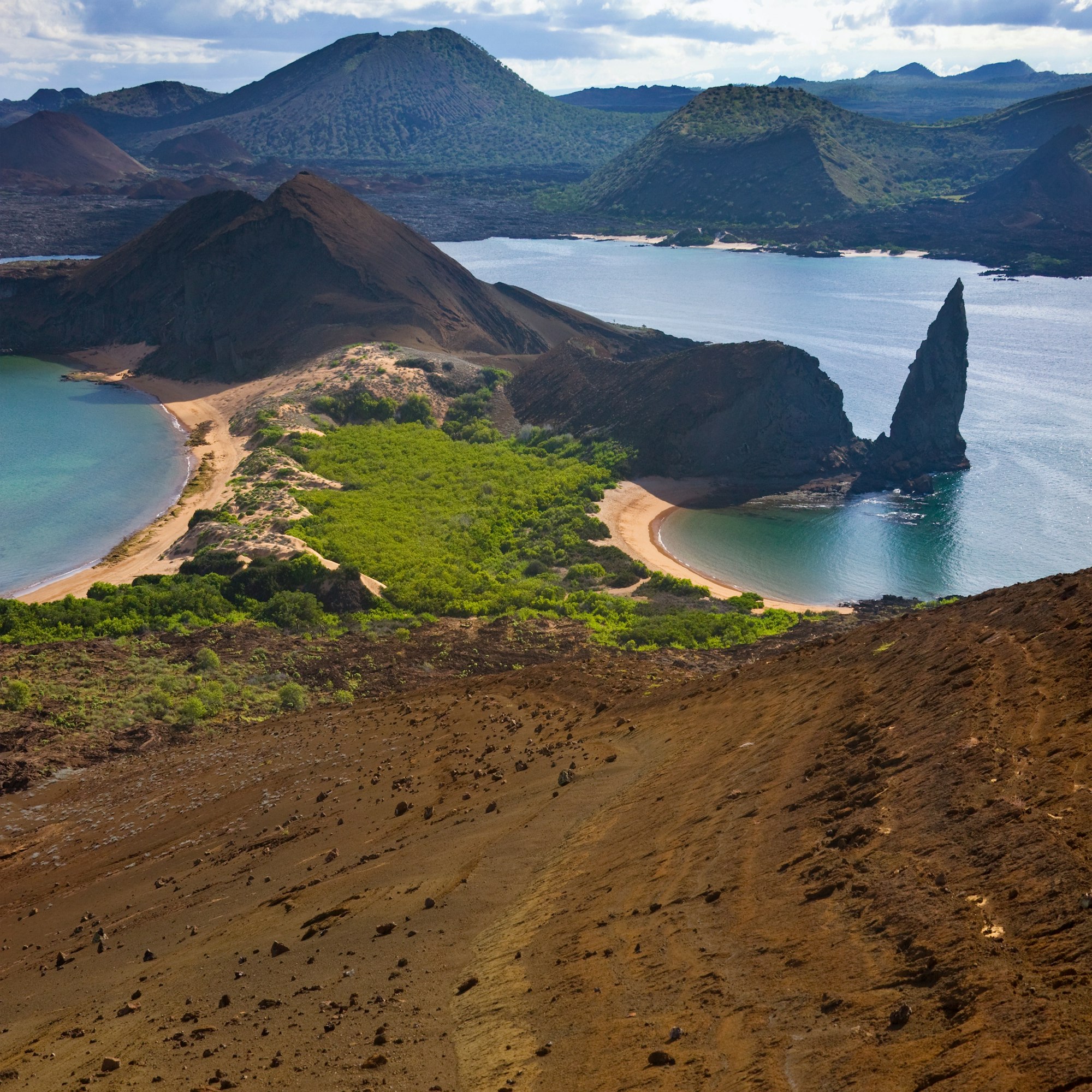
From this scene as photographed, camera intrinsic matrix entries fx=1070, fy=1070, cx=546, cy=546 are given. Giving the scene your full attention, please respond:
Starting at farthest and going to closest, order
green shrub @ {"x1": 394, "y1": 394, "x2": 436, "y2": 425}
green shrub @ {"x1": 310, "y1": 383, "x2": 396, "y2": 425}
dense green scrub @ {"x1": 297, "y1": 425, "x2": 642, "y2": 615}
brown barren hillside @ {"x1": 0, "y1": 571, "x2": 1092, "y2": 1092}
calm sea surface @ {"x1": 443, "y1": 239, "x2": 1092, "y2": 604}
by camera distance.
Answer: green shrub @ {"x1": 394, "y1": 394, "x2": 436, "y2": 425}, green shrub @ {"x1": 310, "y1": 383, "x2": 396, "y2": 425}, calm sea surface @ {"x1": 443, "y1": 239, "x2": 1092, "y2": 604}, dense green scrub @ {"x1": 297, "y1": 425, "x2": 642, "y2": 615}, brown barren hillside @ {"x1": 0, "y1": 571, "x2": 1092, "y2": 1092}

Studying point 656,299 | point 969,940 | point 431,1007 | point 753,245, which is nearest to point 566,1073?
point 431,1007

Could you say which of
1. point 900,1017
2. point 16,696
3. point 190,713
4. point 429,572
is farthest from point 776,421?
point 900,1017

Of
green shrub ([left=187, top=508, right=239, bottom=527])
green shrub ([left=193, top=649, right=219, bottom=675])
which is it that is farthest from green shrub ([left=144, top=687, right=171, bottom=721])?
green shrub ([left=187, top=508, right=239, bottom=527])

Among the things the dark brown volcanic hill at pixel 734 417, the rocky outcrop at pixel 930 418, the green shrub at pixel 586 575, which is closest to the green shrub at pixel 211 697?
the green shrub at pixel 586 575

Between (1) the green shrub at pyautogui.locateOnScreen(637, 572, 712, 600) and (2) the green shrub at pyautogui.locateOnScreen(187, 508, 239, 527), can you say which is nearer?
(1) the green shrub at pyautogui.locateOnScreen(637, 572, 712, 600)

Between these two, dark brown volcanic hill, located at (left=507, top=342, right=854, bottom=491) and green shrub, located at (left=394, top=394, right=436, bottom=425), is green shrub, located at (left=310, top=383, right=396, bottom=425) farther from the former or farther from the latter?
dark brown volcanic hill, located at (left=507, top=342, right=854, bottom=491)

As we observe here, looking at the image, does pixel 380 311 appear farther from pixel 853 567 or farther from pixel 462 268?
pixel 853 567

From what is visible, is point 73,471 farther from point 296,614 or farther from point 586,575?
A: point 586,575
